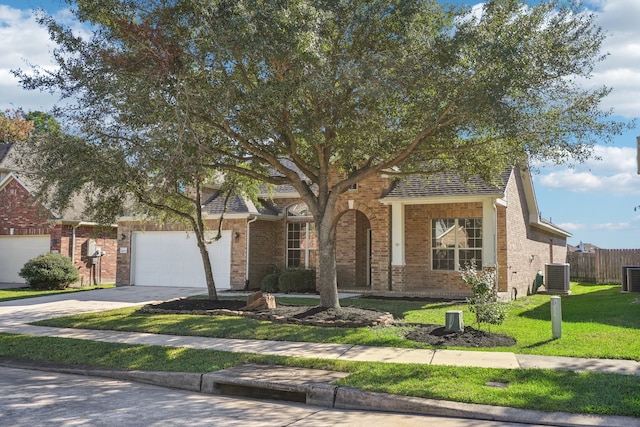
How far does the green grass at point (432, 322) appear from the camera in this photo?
31.3ft

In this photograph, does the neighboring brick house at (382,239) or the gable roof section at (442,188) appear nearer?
the gable roof section at (442,188)

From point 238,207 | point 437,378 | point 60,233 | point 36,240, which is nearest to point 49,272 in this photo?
point 60,233

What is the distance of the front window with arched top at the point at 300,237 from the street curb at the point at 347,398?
42.9 feet

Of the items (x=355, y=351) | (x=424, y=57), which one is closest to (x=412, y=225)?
(x=424, y=57)

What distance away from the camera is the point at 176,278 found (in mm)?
22688

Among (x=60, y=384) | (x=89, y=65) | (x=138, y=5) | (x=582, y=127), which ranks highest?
(x=138, y=5)

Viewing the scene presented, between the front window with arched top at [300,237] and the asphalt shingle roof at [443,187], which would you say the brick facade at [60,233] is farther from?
the asphalt shingle roof at [443,187]

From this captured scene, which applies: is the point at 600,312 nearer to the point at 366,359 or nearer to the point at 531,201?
the point at 366,359

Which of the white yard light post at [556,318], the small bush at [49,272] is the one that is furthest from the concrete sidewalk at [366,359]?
the small bush at [49,272]

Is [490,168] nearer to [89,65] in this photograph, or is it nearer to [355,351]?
[355,351]

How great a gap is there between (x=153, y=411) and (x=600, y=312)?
11.9 m

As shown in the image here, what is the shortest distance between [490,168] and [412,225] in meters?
6.31

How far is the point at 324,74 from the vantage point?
10.4 meters

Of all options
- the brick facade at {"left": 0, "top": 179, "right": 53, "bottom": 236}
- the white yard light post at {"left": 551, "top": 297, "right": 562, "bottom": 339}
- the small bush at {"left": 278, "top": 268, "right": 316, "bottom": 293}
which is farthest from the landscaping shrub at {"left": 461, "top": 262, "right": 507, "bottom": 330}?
the brick facade at {"left": 0, "top": 179, "right": 53, "bottom": 236}
